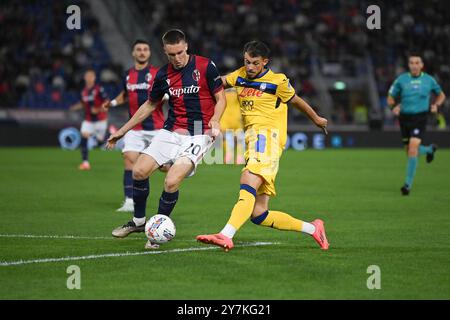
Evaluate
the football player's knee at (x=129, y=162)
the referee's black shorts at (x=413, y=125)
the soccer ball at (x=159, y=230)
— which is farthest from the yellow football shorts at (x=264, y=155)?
the referee's black shorts at (x=413, y=125)

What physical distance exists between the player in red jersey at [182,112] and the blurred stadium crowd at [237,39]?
21920mm

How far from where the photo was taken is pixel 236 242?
10.0 meters

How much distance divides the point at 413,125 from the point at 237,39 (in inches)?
784

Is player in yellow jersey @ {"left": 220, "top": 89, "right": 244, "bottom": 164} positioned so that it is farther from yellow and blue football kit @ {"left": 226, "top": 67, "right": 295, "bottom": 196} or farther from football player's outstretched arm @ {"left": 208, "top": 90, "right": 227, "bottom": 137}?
yellow and blue football kit @ {"left": 226, "top": 67, "right": 295, "bottom": 196}

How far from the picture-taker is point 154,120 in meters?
13.1

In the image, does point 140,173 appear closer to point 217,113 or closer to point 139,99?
point 217,113

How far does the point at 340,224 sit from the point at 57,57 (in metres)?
22.9

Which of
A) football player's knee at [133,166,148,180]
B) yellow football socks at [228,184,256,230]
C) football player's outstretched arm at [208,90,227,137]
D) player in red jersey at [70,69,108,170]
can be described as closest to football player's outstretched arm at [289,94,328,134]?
football player's outstretched arm at [208,90,227,137]

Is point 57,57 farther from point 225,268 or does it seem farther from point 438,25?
point 225,268

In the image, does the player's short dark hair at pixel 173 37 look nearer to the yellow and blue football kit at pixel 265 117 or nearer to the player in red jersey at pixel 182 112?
the player in red jersey at pixel 182 112

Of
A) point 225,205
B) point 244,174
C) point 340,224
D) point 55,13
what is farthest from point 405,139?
point 55,13

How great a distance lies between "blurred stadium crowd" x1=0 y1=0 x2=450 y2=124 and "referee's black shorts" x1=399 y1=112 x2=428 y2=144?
15.3 meters

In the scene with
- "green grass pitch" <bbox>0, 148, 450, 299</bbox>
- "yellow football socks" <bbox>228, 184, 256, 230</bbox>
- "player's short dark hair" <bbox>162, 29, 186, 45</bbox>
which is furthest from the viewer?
"player's short dark hair" <bbox>162, 29, 186, 45</bbox>

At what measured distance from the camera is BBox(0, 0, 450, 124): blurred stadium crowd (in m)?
32.2
